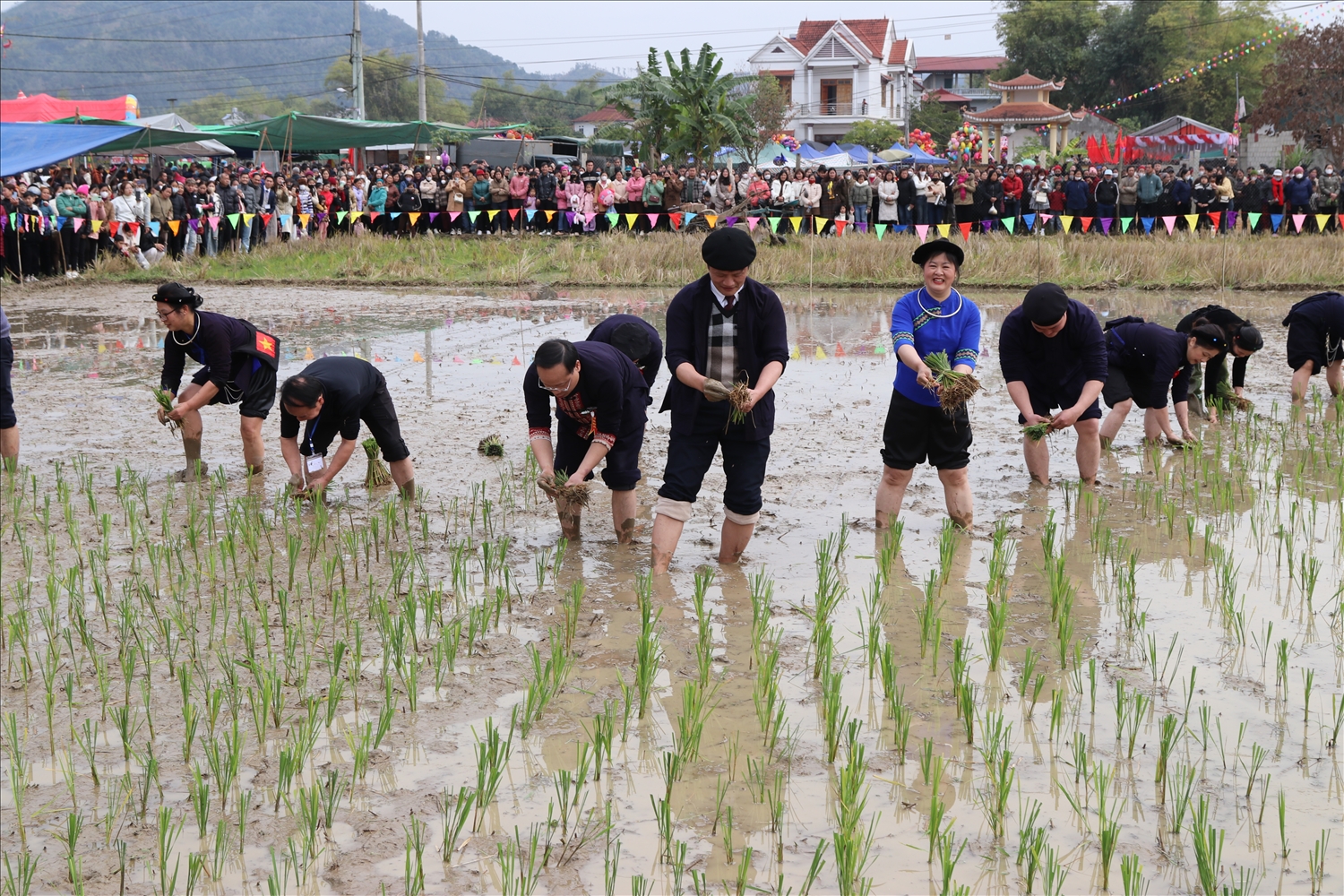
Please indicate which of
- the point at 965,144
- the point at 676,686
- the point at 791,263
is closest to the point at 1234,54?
the point at 965,144

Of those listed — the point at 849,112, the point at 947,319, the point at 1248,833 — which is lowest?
the point at 1248,833

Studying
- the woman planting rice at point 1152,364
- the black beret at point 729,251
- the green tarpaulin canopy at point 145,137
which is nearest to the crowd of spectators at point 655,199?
the green tarpaulin canopy at point 145,137

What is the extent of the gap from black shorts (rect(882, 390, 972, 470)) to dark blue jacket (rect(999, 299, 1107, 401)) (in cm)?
84

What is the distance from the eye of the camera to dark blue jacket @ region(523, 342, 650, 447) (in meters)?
5.67

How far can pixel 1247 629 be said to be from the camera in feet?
16.1

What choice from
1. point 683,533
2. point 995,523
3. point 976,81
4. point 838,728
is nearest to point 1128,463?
point 995,523

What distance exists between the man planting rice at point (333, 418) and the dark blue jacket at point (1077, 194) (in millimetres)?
18069

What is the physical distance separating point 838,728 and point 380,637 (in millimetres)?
1934

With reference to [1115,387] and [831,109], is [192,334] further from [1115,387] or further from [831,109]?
[831,109]

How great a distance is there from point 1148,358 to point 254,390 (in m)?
5.39

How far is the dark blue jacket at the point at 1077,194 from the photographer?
875 inches

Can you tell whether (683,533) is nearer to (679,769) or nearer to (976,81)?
(679,769)

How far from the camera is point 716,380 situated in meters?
5.47

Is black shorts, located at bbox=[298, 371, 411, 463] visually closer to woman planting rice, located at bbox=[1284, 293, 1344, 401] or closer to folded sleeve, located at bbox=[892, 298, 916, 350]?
folded sleeve, located at bbox=[892, 298, 916, 350]
